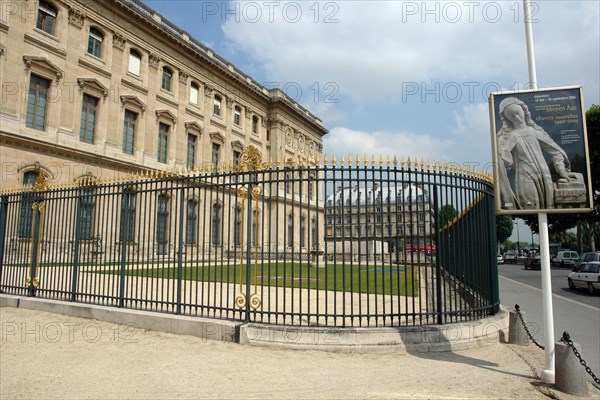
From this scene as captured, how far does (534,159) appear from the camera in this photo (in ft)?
18.2

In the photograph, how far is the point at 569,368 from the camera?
4672 mm

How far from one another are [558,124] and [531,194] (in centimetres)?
99

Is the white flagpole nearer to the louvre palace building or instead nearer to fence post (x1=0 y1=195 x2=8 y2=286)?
the louvre palace building

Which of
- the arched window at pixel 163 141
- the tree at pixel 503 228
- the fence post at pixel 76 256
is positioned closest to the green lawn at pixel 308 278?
the fence post at pixel 76 256

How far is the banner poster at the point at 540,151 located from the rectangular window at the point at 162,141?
95.3 feet

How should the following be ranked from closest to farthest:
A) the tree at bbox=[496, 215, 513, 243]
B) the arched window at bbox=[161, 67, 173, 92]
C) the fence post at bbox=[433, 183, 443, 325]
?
the fence post at bbox=[433, 183, 443, 325]
the arched window at bbox=[161, 67, 173, 92]
the tree at bbox=[496, 215, 513, 243]

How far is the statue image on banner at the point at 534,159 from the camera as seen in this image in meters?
5.41

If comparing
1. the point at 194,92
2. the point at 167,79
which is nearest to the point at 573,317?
the point at 167,79

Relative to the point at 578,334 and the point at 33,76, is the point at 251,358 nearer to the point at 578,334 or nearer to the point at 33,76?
the point at 578,334

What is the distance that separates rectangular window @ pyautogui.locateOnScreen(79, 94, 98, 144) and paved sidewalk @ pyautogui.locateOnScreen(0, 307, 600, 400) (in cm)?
2121

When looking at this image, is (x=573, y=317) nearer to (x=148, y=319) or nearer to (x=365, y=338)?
(x=365, y=338)

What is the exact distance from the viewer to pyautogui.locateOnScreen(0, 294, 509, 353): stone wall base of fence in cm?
591

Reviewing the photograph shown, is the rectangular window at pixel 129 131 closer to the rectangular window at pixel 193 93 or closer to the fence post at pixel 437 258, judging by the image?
the rectangular window at pixel 193 93

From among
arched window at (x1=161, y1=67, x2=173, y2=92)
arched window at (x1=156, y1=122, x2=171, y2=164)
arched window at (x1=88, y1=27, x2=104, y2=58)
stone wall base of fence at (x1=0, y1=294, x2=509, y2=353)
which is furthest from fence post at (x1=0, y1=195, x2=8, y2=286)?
arched window at (x1=161, y1=67, x2=173, y2=92)
